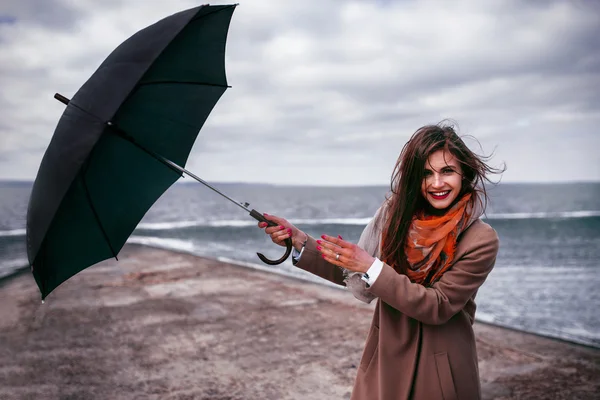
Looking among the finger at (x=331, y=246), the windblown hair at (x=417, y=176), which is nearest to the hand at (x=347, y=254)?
the finger at (x=331, y=246)

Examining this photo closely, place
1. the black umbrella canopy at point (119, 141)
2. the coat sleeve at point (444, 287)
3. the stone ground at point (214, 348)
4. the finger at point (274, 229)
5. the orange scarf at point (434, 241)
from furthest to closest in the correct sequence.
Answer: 1. the stone ground at point (214, 348)
2. the finger at point (274, 229)
3. the black umbrella canopy at point (119, 141)
4. the orange scarf at point (434, 241)
5. the coat sleeve at point (444, 287)

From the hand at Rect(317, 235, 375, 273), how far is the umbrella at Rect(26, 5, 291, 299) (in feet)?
1.31

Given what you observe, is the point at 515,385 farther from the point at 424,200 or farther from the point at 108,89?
the point at 108,89

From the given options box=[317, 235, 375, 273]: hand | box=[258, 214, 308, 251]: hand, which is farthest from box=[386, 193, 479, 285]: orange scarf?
box=[258, 214, 308, 251]: hand

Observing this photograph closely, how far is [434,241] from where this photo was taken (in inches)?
67.0

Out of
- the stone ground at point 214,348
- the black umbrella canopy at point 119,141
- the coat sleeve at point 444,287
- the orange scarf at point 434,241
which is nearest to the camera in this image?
the coat sleeve at point 444,287

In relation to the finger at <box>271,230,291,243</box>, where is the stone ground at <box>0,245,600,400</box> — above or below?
below

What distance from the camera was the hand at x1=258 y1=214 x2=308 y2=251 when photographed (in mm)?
1995

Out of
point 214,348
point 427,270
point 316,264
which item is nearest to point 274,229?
point 316,264

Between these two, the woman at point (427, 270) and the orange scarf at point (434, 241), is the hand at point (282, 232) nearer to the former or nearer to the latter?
the woman at point (427, 270)

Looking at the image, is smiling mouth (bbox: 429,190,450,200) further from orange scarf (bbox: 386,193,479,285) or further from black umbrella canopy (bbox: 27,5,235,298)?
black umbrella canopy (bbox: 27,5,235,298)

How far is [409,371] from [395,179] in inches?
29.8

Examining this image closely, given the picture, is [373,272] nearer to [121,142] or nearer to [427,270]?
[427,270]

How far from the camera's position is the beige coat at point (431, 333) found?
5.17 ft
